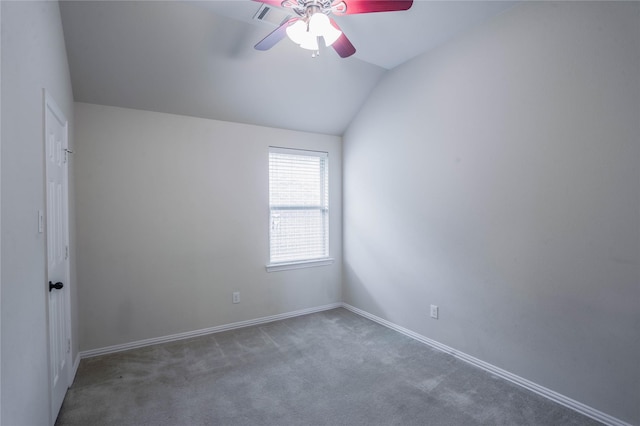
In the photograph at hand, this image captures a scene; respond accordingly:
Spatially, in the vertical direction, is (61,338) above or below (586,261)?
below

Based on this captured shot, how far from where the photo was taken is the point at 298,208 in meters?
4.22

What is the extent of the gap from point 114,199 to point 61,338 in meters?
1.31

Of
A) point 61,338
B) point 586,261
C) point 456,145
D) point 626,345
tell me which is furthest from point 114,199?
point 626,345

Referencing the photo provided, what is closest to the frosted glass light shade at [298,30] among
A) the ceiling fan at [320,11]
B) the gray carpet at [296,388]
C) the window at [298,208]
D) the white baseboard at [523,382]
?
the ceiling fan at [320,11]

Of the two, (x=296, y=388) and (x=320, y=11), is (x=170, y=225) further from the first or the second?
(x=320, y=11)

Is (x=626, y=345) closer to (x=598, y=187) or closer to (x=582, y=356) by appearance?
(x=582, y=356)

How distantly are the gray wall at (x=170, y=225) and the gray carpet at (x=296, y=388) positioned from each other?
371mm

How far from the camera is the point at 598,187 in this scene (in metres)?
2.11

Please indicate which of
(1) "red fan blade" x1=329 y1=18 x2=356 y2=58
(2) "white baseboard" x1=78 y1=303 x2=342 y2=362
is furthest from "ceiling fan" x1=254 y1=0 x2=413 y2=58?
(2) "white baseboard" x1=78 y1=303 x2=342 y2=362

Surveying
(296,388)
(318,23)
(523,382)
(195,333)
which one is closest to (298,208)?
(195,333)

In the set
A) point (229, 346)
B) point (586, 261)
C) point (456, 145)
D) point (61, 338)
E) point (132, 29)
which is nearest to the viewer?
point (586, 261)

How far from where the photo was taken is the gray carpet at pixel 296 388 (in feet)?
7.07

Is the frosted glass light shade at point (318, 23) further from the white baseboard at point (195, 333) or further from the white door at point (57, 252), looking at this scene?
the white baseboard at point (195, 333)

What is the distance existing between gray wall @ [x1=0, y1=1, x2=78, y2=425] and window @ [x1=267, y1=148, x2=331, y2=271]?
2373mm
